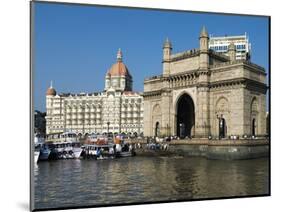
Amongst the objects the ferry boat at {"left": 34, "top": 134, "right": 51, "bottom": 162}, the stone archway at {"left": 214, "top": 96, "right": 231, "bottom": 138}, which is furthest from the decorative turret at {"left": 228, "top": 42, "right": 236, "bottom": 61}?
the ferry boat at {"left": 34, "top": 134, "right": 51, "bottom": 162}

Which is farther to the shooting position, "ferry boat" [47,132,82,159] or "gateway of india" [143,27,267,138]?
"gateway of india" [143,27,267,138]

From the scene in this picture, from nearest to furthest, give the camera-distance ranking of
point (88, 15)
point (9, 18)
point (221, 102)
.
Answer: point (9, 18)
point (88, 15)
point (221, 102)

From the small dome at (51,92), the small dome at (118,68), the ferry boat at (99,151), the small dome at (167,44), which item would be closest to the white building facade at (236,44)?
the small dome at (167,44)

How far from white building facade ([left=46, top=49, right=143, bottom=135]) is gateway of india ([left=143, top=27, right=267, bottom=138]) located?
0.92ft

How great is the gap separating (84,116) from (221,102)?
277cm

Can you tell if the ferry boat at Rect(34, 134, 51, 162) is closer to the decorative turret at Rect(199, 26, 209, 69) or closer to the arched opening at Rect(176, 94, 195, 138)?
the arched opening at Rect(176, 94, 195, 138)

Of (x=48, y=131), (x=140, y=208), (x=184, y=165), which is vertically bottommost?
(x=140, y=208)

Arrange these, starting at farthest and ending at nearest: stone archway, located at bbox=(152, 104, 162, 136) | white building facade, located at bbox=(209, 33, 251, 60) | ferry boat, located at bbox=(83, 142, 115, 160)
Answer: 1. stone archway, located at bbox=(152, 104, 162, 136)
2. white building facade, located at bbox=(209, 33, 251, 60)
3. ferry boat, located at bbox=(83, 142, 115, 160)

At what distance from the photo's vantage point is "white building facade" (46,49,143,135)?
719 cm

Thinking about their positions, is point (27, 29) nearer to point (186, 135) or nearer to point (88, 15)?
point (88, 15)

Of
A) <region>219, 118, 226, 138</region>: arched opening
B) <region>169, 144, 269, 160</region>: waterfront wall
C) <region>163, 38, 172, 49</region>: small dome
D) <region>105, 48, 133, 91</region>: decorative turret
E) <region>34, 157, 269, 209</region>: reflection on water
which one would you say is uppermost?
<region>163, 38, 172, 49</region>: small dome

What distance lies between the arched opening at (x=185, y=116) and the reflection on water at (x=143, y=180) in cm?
50

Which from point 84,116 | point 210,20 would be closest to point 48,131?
point 84,116

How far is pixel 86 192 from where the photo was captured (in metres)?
7.03
